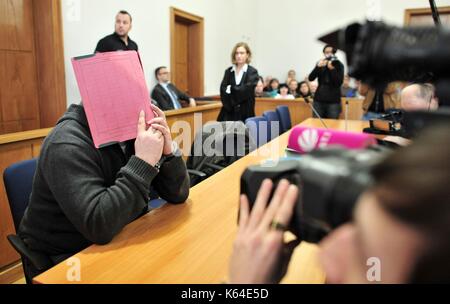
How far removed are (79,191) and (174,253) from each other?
0.30m

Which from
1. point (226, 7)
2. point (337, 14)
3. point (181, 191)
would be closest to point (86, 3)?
point (181, 191)

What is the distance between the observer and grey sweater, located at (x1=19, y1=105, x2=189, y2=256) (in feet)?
3.26

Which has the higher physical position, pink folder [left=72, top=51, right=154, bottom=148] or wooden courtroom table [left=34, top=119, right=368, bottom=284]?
pink folder [left=72, top=51, right=154, bottom=148]

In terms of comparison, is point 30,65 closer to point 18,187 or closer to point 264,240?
point 18,187

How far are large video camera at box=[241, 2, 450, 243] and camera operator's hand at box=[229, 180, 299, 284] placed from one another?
0.09 metres

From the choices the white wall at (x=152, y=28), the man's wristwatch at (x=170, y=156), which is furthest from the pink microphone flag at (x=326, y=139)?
the white wall at (x=152, y=28)

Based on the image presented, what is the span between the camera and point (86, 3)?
355 centimetres

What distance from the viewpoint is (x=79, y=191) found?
996 millimetres

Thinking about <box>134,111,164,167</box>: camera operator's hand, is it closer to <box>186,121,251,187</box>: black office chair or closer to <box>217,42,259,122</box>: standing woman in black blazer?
<box>186,121,251,187</box>: black office chair

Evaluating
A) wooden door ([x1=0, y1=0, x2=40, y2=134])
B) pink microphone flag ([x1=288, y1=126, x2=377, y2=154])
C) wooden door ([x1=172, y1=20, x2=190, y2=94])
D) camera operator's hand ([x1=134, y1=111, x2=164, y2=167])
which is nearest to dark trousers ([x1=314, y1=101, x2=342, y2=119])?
wooden door ([x1=172, y1=20, x2=190, y2=94])

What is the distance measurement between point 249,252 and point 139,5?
4338 mm

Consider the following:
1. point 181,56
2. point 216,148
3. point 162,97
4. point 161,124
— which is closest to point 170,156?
point 161,124

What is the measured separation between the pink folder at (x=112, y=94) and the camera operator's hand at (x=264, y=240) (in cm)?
66

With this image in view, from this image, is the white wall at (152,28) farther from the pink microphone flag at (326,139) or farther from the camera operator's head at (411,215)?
the camera operator's head at (411,215)
